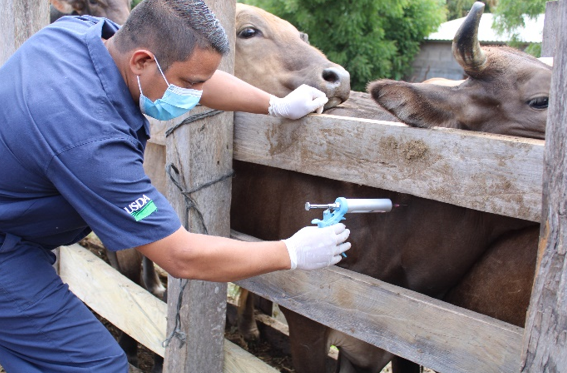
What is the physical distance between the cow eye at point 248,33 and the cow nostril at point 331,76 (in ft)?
1.97

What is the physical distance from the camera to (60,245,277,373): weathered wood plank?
3.08 meters

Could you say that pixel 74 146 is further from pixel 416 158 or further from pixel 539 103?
pixel 539 103

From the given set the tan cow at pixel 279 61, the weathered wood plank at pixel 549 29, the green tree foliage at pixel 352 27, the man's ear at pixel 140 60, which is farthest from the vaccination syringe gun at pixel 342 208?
the green tree foliage at pixel 352 27

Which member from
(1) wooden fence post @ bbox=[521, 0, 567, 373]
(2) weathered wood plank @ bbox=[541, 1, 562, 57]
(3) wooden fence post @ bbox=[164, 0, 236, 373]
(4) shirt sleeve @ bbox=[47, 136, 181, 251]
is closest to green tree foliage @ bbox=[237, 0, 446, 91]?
(2) weathered wood plank @ bbox=[541, 1, 562, 57]

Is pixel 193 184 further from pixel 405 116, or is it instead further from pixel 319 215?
pixel 405 116

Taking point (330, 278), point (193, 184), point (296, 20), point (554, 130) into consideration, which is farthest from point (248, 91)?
point (296, 20)

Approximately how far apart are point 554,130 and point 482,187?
18.9 inches

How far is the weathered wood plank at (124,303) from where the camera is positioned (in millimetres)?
3076

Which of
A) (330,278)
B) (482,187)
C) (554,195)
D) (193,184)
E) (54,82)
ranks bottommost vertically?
(330,278)

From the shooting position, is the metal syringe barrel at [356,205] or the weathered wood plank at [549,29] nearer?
the metal syringe barrel at [356,205]

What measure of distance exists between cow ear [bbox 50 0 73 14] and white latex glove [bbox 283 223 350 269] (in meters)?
4.31

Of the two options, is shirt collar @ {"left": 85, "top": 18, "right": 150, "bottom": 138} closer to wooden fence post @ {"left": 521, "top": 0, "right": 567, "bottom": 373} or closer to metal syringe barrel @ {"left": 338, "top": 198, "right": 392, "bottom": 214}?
metal syringe barrel @ {"left": 338, "top": 198, "right": 392, "bottom": 214}

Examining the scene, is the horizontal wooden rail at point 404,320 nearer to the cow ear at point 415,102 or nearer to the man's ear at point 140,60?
the cow ear at point 415,102

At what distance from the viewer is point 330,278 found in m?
2.45
